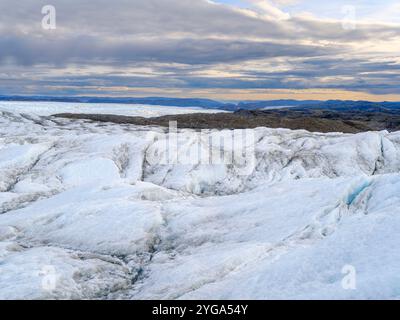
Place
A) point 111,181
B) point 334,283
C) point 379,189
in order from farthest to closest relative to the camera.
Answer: point 111,181 < point 379,189 < point 334,283

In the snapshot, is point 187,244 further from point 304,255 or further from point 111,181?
point 111,181

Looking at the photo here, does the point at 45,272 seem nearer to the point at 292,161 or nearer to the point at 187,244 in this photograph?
the point at 187,244

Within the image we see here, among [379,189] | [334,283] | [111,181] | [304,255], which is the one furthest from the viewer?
[111,181]

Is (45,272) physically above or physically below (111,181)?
below

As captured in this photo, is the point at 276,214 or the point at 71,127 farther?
the point at 71,127
